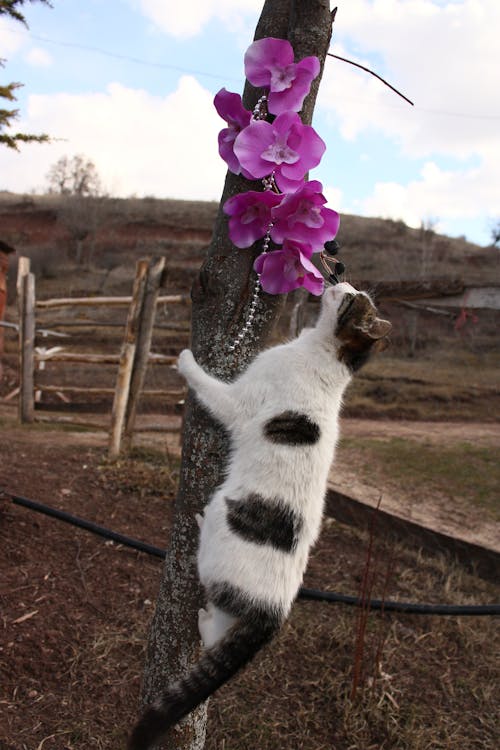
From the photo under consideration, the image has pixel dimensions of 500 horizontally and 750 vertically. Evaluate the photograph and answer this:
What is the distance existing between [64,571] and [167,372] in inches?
445

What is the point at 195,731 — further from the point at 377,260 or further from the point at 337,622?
the point at 377,260

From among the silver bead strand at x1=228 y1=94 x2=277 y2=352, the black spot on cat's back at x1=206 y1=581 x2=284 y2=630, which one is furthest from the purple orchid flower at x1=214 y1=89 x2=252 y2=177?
the black spot on cat's back at x1=206 y1=581 x2=284 y2=630

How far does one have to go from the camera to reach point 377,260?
24.8 meters

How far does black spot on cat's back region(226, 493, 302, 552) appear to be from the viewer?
1.60 metres

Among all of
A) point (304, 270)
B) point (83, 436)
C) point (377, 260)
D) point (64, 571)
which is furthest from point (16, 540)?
point (377, 260)

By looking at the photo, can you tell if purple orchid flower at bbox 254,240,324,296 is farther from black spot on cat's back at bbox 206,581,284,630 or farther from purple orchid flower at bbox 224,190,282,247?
black spot on cat's back at bbox 206,581,284,630

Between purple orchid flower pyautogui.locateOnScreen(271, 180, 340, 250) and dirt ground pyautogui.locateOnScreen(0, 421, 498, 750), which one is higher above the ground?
purple orchid flower pyautogui.locateOnScreen(271, 180, 340, 250)

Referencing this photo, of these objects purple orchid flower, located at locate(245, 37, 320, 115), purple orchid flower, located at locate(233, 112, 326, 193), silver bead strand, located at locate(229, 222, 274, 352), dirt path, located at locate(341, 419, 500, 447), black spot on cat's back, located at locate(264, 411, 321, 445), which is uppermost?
purple orchid flower, located at locate(245, 37, 320, 115)

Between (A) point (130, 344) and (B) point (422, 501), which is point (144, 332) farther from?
(B) point (422, 501)

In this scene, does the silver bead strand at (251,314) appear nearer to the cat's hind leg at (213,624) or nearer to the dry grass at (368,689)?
the cat's hind leg at (213,624)

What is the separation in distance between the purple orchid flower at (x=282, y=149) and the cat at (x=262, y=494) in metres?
0.45

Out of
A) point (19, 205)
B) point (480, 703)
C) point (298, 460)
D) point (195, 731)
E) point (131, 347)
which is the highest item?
point (19, 205)

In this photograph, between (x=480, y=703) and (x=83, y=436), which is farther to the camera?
(x=83, y=436)

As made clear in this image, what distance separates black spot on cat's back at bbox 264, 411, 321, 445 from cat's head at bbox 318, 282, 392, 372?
1.04 ft
